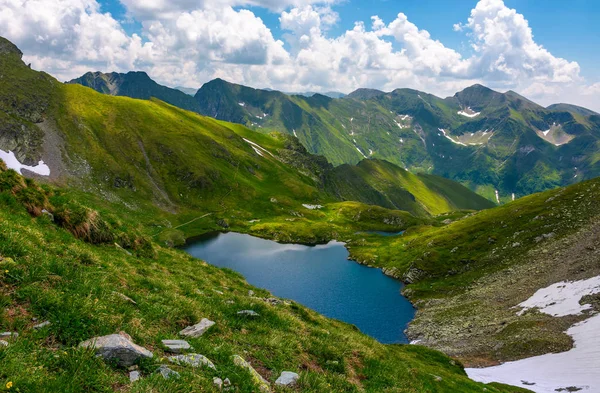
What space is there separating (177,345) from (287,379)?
4249 mm

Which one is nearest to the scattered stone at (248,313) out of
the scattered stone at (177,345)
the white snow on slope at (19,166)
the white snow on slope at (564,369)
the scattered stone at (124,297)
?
the scattered stone at (124,297)

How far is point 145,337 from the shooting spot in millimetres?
10664

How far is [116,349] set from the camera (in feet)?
28.8

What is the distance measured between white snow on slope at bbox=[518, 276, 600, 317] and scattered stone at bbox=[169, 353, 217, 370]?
256 feet

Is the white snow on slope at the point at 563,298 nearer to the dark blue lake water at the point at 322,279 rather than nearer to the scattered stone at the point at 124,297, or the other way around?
the dark blue lake water at the point at 322,279

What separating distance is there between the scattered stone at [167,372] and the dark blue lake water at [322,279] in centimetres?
8023

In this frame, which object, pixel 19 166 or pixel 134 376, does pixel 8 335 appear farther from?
pixel 19 166

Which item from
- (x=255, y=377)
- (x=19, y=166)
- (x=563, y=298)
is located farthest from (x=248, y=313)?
(x=19, y=166)

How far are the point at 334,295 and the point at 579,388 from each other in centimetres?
6729

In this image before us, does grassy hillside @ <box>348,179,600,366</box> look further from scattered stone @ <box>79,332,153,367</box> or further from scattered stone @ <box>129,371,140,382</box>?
scattered stone @ <box>129,371,140,382</box>

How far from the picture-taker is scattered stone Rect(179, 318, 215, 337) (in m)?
12.8

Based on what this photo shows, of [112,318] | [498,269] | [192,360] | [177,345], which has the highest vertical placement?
[498,269]

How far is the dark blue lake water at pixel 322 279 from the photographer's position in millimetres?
92125

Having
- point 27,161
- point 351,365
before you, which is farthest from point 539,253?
point 27,161
